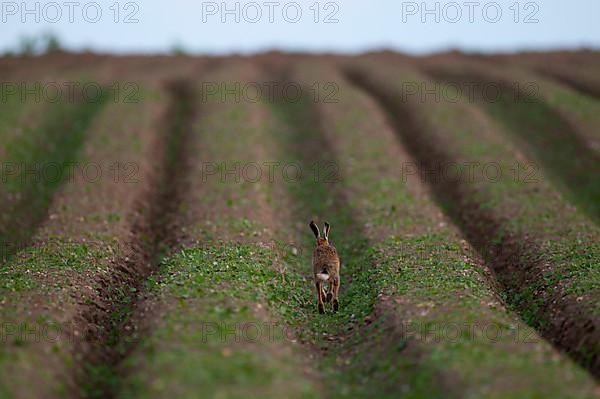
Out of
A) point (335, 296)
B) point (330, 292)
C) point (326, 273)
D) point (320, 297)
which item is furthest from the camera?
point (335, 296)

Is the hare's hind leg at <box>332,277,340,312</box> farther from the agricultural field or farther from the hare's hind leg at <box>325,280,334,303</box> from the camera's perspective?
the agricultural field

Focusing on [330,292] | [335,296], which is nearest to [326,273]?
[330,292]

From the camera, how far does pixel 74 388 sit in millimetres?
13727

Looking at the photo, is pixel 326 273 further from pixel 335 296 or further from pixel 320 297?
pixel 335 296

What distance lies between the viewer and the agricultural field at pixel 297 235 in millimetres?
14055

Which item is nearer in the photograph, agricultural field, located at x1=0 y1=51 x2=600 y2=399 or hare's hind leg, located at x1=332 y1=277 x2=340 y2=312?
agricultural field, located at x1=0 y1=51 x2=600 y2=399

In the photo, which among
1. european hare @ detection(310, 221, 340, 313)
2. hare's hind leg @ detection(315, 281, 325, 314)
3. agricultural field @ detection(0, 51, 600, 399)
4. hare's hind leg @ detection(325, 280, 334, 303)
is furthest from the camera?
hare's hind leg @ detection(325, 280, 334, 303)

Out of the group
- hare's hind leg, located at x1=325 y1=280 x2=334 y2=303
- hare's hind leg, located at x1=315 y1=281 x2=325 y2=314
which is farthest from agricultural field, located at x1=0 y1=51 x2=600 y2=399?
hare's hind leg, located at x1=325 y1=280 x2=334 y2=303

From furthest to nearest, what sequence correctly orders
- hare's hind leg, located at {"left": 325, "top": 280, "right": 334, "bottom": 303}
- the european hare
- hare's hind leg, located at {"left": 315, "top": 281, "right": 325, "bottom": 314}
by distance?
hare's hind leg, located at {"left": 325, "top": 280, "right": 334, "bottom": 303} → hare's hind leg, located at {"left": 315, "top": 281, "right": 325, "bottom": 314} → the european hare

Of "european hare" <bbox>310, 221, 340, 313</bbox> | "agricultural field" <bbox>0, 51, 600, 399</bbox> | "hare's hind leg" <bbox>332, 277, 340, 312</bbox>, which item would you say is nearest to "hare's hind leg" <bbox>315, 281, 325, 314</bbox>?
"european hare" <bbox>310, 221, 340, 313</bbox>

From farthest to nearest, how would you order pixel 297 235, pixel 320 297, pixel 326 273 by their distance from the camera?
pixel 297 235 → pixel 320 297 → pixel 326 273

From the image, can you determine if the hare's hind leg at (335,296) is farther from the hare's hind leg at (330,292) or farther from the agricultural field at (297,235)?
the agricultural field at (297,235)

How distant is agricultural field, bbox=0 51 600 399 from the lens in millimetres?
14055

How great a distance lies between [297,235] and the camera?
90.4 ft
